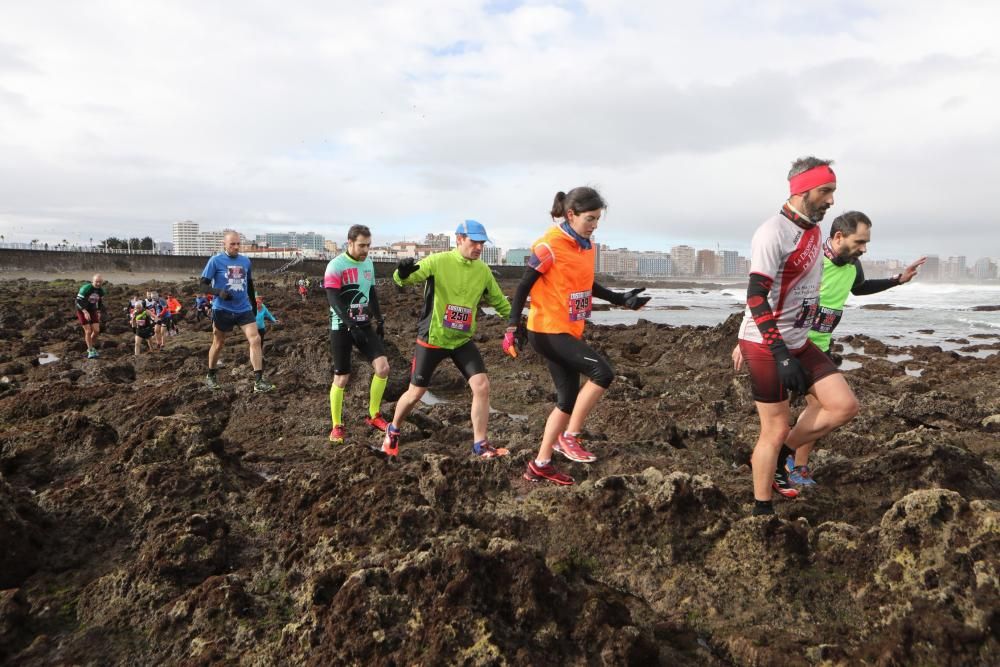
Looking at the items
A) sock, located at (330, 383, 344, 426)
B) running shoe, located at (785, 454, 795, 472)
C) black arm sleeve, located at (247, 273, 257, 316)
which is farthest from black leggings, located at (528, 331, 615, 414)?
black arm sleeve, located at (247, 273, 257, 316)

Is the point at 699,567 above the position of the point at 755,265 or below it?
below

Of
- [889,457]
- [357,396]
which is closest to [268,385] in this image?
[357,396]

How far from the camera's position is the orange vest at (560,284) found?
14.5ft

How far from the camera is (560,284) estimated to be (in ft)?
14.5

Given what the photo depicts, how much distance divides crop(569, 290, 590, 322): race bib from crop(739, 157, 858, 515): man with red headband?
1.25m

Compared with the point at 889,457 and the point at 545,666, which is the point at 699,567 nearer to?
the point at 545,666

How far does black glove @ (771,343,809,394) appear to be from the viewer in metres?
3.17

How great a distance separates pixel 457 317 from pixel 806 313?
261 cm

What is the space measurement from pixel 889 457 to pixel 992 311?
42.5 m

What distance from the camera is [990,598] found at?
2398 mm

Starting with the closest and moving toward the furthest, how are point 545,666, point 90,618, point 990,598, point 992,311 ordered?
point 545,666 < point 990,598 < point 90,618 < point 992,311

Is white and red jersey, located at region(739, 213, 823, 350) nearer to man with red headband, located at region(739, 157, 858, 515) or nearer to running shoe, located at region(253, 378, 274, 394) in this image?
man with red headband, located at region(739, 157, 858, 515)

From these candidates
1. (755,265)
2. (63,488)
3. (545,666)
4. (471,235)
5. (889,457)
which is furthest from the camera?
(471,235)

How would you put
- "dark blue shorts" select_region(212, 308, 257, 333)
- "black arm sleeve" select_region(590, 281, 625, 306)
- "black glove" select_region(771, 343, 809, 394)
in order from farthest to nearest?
1. "dark blue shorts" select_region(212, 308, 257, 333)
2. "black arm sleeve" select_region(590, 281, 625, 306)
3. "black glove" select_region(771, 343, 809, 394)
